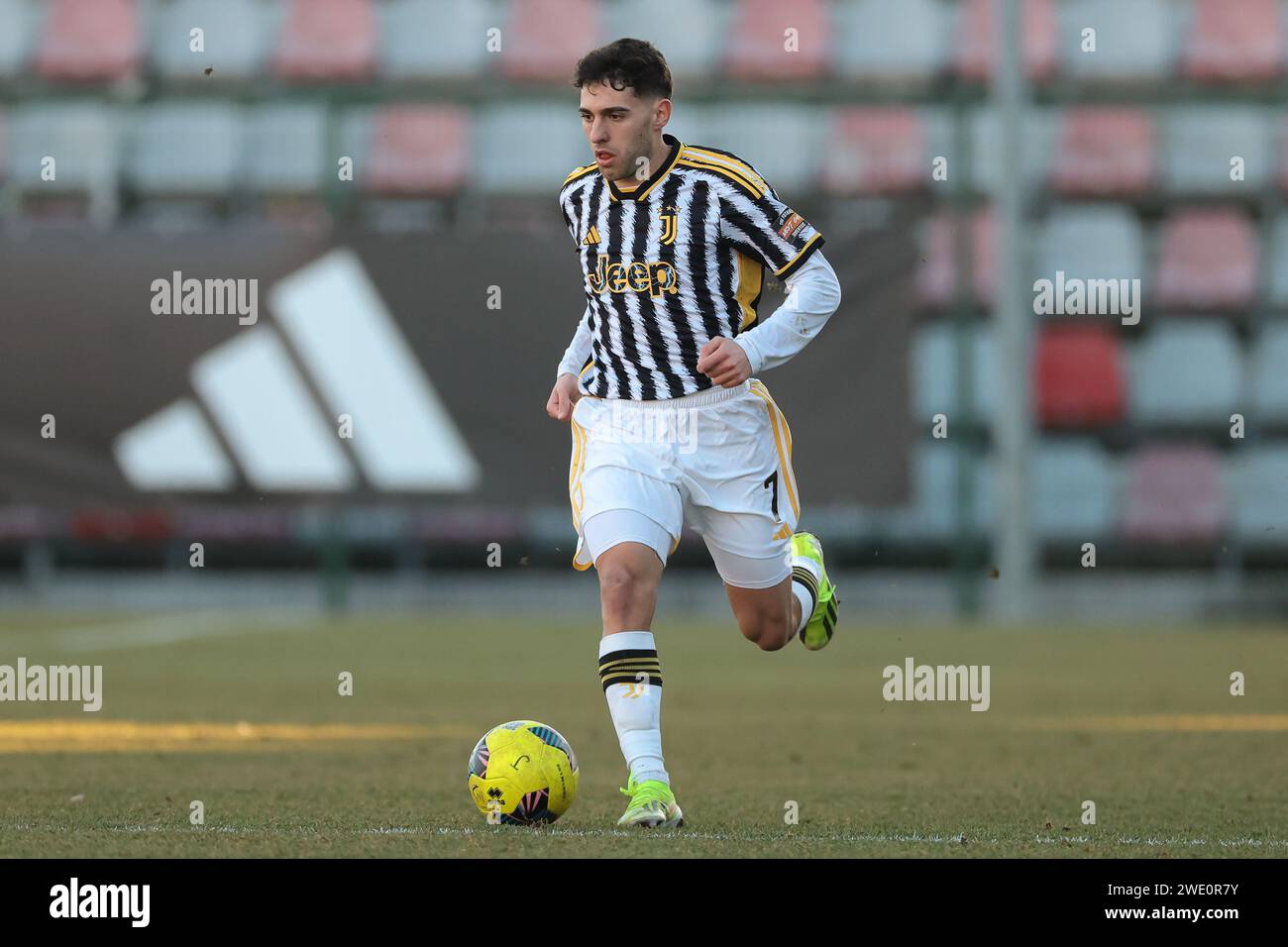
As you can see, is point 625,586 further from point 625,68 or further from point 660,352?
point 625,68

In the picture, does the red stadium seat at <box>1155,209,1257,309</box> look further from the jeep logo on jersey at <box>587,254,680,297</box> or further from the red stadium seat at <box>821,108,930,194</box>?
the jeep logo on jersey at <box>587,254,680,297</box>

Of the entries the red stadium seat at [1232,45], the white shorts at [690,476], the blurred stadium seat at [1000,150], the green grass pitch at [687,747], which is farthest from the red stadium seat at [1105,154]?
the white shorts at [690,476]

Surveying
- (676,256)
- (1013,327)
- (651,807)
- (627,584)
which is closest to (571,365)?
(676,256)

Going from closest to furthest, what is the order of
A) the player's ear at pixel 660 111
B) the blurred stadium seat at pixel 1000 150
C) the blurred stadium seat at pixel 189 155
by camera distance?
the player's ear at pixel 660 111 → the blurred stadium seat at pixel 1000 150 → the blurred stadium seat at pixel 189 155

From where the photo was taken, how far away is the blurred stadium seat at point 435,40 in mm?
14750

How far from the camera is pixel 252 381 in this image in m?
12.3

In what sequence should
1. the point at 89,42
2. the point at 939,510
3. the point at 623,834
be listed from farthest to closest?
1. the point at 89,42
2. the point at 939,510
3. the point at 623,834

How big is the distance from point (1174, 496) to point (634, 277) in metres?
9.88

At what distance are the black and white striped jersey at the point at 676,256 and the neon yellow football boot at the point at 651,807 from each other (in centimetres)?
96

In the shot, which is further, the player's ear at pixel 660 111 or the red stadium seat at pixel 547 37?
the red stadium seat at pixel 547 37

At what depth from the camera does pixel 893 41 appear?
14.9 m

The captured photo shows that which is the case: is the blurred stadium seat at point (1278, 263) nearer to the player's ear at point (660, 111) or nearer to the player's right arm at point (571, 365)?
the player's right arm at point (571, 365)

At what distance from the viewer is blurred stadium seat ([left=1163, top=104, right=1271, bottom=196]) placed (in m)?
14.9
